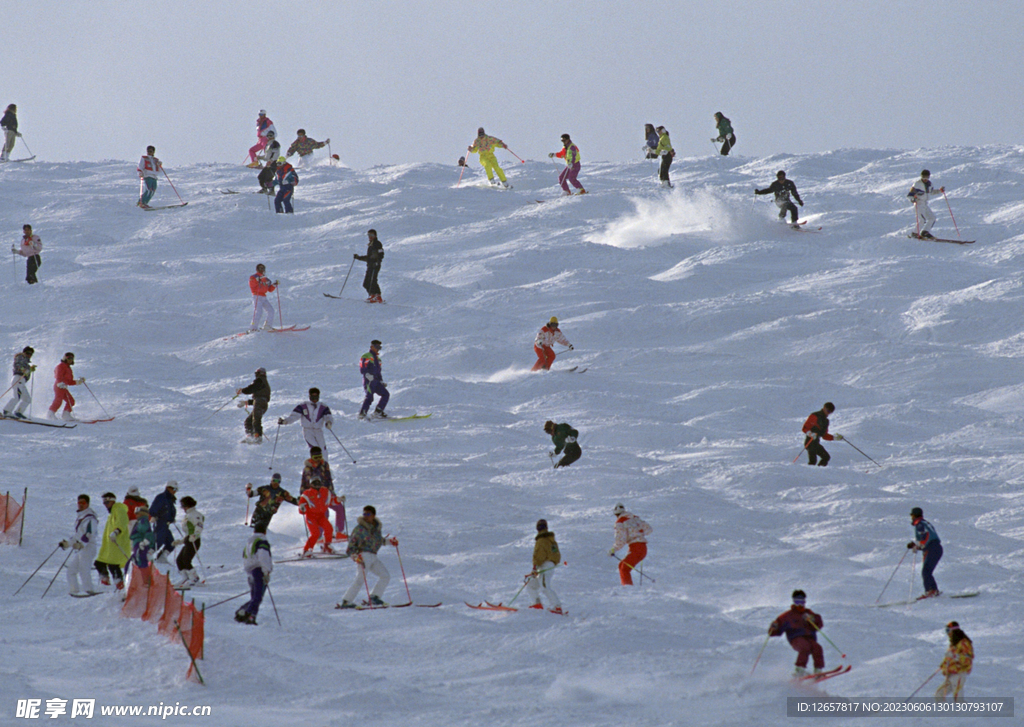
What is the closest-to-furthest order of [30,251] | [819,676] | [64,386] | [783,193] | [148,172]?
[819,676]
[64,386]
[30,251]
[783,193]
[148,172]

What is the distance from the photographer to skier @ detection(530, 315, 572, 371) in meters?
21.7

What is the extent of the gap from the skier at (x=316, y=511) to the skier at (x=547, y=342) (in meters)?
8.57

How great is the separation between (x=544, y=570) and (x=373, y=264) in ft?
47.6

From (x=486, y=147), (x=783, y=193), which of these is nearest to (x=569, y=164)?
(x=486, y=147)

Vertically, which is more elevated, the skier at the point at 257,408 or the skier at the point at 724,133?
the skier at the point at 724,133

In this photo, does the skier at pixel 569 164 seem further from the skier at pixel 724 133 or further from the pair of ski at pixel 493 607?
the pair of ski at pixel 493 607

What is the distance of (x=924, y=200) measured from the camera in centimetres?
2858

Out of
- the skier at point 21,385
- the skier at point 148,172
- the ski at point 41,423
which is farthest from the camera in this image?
the skier at point 148,172

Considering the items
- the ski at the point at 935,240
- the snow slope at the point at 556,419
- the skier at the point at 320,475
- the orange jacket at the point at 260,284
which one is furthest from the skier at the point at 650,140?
the skier at the point at 320,475

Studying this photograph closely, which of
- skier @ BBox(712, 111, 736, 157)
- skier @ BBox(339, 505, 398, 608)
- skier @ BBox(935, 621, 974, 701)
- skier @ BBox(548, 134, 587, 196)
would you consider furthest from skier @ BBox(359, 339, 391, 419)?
skier @ BBox(712, 111, 736, 157)

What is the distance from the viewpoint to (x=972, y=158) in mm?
38781

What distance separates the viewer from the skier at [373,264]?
24.8 m

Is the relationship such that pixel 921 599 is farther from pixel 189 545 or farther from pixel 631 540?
pixel 189 545

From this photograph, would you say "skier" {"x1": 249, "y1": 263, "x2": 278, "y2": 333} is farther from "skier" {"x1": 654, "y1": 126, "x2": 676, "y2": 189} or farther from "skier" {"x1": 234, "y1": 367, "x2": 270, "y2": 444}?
"skier" {"x1": 654, "y1": 126, "x2": 676, "y2": 189}
